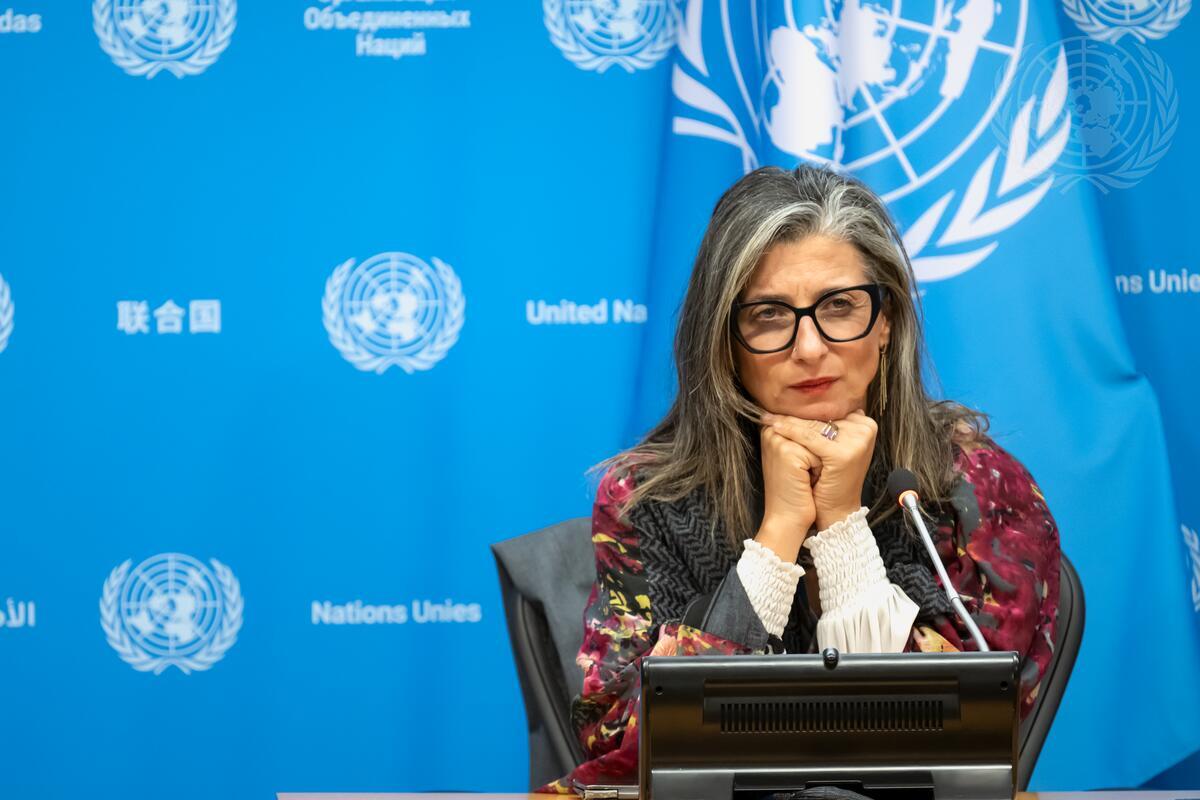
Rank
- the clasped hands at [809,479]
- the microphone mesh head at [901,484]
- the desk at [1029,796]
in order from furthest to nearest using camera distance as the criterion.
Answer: the clasped hands at [809,479]
the microphone mesh head at [901,484]
the desk at [1029,796]

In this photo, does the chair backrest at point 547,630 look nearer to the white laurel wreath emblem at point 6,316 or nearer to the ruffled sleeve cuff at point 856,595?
the ruffled sleeve cuff at point 856,595

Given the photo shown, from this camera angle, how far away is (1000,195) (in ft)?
8.96

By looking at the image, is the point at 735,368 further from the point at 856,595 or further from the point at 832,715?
the point at 832,715

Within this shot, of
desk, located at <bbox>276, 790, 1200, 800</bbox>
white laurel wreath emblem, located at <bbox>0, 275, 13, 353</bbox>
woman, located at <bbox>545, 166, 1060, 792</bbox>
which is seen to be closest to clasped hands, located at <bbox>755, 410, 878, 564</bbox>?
woman, located at <bbox>545, 166, 1060, 792</bbox>

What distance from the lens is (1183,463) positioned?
2762 millimetres

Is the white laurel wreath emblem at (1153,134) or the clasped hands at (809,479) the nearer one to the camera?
the clasped hands at (809,479)

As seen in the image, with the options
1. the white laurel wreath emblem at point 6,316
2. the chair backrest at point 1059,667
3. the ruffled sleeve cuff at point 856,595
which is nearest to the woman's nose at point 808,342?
the ruffled sleeve cuff at point 856,595

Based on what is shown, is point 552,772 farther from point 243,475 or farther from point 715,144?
point 715,144

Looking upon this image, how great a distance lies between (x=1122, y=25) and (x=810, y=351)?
4.84ft

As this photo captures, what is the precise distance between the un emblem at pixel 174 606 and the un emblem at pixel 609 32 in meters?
1.39

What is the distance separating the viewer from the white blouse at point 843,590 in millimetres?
1712

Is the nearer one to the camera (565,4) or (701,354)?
(701,354)

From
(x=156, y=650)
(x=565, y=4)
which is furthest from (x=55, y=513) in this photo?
(x=565, y=4)

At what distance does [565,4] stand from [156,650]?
170 centimetres
